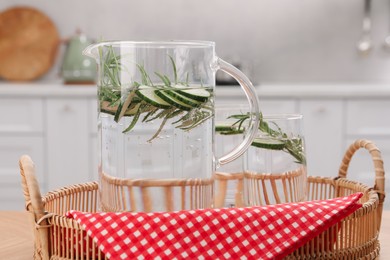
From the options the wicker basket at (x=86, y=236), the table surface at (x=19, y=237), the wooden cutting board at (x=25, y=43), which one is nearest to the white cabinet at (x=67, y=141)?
the wooden cutting board at (x=25, y=43)

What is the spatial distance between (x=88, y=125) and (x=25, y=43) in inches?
31.6

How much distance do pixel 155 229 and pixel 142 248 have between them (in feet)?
0.09

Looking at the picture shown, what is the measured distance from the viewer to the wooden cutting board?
3404 millimetres

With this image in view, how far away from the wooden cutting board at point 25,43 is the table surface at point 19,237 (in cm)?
243

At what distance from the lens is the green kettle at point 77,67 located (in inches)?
123

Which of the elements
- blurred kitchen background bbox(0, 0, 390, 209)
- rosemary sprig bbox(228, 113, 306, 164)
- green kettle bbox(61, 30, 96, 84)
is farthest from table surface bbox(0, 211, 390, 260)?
blurred kitchen background bbox(0, 0, 390, 209)

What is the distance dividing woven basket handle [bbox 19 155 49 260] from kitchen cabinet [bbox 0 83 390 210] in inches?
80.8

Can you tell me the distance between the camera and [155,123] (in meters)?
0.75

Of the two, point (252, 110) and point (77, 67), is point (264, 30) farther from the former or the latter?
point (252, 110)

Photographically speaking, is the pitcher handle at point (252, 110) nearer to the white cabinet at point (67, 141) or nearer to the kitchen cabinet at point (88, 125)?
the kitchen cabinet at point (88, 125)

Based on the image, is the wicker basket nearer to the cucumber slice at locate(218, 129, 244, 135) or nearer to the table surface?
the table surface

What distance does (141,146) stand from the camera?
76cm

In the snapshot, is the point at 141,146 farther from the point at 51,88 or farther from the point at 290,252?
the point at 51,88

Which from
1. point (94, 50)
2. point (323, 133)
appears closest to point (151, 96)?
point (94, 50)
